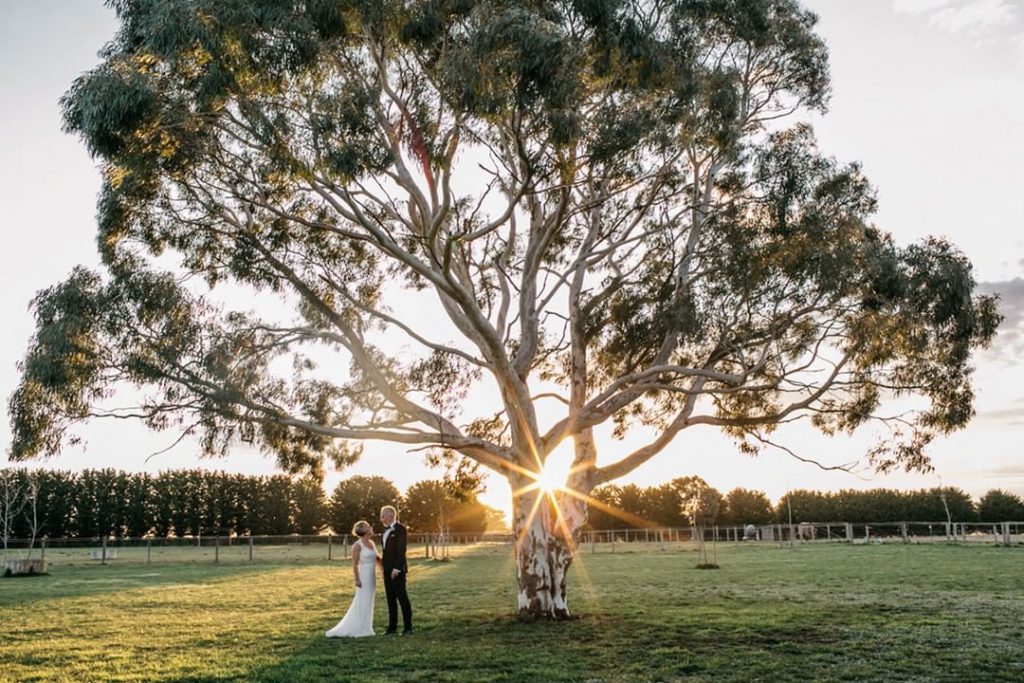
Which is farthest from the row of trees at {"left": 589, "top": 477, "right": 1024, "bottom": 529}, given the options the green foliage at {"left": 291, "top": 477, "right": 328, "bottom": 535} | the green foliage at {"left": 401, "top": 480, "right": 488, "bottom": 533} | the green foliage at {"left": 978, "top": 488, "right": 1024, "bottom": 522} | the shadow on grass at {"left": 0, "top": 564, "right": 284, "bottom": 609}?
the shadow on grass at {"left": 0, "top": 564, "right": 284, "bottom": 609}

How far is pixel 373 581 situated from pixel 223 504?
7920 cm

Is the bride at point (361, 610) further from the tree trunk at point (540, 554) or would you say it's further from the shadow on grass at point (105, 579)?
the shadow on grass at point (105, 579)

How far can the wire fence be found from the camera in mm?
41812

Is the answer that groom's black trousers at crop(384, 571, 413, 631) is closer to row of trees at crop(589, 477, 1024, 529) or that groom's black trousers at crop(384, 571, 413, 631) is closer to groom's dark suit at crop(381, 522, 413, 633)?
groom's dark suit at crop(381, 522, 413, 633)

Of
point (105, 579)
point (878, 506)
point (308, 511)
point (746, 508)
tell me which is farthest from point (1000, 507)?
point (105, 579)

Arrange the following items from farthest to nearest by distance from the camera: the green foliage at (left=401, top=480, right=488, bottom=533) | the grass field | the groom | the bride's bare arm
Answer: the green foliage at (left=401, top=480, right=488, bottom=533) < the groom < the bride's bare arm < the grass field

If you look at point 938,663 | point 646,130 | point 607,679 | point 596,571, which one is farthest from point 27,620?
point 596,571

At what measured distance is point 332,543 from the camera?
53.6 metres

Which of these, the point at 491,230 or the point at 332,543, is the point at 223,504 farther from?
the point at 491,230

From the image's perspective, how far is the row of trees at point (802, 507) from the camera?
7769 centimetres

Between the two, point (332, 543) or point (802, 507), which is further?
point (802, 507)

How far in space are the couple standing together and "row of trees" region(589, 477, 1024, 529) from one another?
62519 mm

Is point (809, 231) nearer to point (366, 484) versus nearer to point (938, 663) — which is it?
point (938, 663)

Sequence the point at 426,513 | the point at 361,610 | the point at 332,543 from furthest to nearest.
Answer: the point at 426,513, the point at 332,543, the point at 361,610
